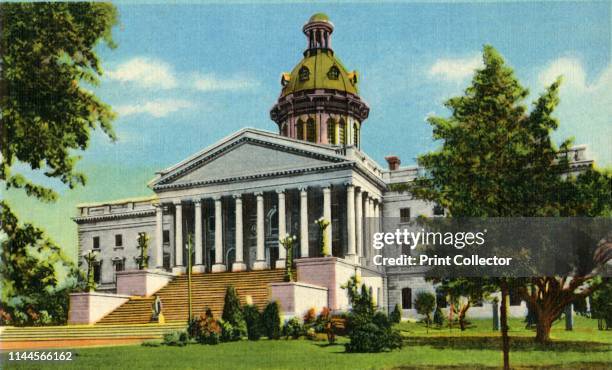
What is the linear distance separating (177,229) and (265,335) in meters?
24.6

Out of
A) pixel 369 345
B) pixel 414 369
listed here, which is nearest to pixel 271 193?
pixel 369 345

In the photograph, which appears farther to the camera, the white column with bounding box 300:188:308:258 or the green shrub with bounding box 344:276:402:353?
the white column with bounding box 300:188:308:258

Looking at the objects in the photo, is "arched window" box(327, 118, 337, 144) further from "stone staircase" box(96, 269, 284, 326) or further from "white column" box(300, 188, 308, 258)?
"stone staircase" box(96, 269, 284, 326)

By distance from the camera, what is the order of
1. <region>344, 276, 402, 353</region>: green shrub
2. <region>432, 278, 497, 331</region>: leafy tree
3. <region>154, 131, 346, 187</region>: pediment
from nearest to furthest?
→ 1. <region>432, 278, 497, 331</region>: leafy tree
2. <region>344, 276, 402, 353</region>: green shrub
3. <region>154, 131, 346, 187</region>: pediment

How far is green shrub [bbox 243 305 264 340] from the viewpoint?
110ft

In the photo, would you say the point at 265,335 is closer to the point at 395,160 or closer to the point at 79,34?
the point at 79,34

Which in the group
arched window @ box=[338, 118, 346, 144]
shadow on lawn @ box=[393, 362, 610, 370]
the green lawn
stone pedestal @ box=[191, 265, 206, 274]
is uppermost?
arched window @ box=[338, 118, 346, 144]

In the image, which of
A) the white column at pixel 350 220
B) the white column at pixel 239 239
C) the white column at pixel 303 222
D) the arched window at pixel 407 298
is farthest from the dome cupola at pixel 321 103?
the arched window at pixel 407 298

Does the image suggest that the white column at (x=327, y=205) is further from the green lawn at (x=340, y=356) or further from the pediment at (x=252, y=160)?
the green lawn at (x=340, y=356)

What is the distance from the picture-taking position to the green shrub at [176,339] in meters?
32.1

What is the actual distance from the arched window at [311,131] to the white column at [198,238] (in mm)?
11324

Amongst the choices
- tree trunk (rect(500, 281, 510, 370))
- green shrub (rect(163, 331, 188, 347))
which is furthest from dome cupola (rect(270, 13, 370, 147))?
tree trunk (rect(500, 281, 510, 370))

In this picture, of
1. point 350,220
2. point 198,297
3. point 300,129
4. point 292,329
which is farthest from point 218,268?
point 292,329

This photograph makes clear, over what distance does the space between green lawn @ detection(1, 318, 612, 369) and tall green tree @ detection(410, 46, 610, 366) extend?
340cm
